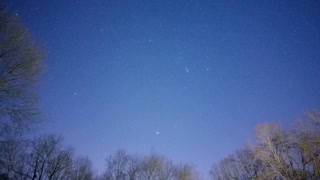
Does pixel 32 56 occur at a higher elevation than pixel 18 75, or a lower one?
higher

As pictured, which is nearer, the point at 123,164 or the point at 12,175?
the point at 12,175

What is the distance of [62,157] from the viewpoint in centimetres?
3494

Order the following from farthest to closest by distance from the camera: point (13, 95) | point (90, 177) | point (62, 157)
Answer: point (90, 177) → point (62, 157) → point (13, 95)

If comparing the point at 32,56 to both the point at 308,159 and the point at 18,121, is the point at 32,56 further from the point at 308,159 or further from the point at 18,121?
the point at 308,159

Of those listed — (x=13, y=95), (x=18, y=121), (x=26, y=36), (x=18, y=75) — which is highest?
(x=26, y=36)

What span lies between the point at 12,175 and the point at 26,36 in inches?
1013

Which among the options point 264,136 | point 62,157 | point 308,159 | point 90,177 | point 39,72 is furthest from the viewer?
point 90,177

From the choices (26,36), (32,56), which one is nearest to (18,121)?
(32,56)

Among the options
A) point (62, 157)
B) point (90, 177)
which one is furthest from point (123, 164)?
point (62, 157)

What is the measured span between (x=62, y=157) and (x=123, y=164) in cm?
1860

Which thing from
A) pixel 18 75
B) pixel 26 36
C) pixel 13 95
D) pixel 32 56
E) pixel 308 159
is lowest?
pixel 308 159

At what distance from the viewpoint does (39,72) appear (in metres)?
12.4

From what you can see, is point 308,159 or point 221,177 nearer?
point 308,159

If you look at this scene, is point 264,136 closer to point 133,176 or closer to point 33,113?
point 33,113
